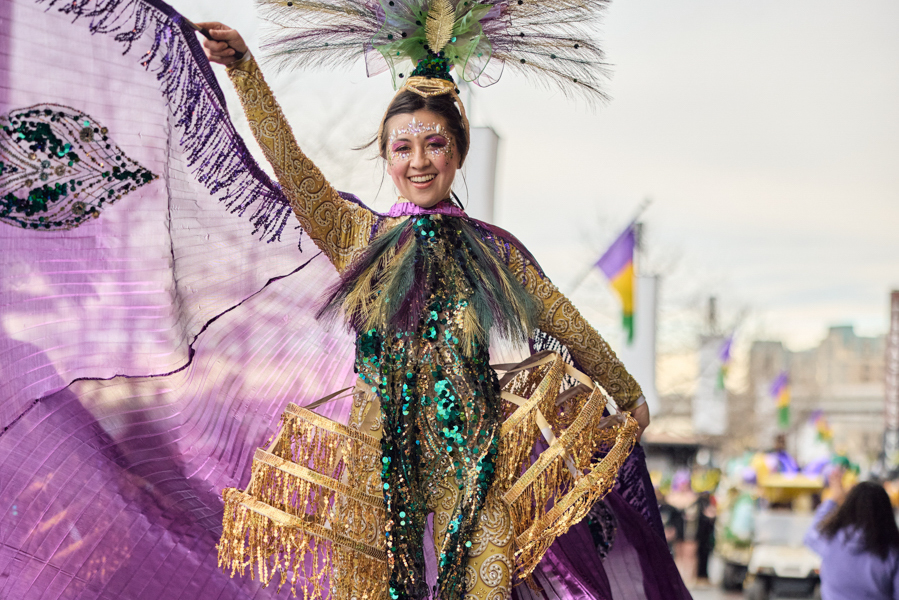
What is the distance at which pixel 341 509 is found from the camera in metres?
2.29

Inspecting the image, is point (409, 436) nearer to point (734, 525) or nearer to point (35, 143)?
point (35, 143)

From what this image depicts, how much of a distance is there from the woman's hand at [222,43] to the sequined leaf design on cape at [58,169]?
35 centimetres

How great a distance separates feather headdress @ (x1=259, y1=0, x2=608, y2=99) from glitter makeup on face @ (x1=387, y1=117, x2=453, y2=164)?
0.16m

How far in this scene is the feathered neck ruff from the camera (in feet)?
7.93

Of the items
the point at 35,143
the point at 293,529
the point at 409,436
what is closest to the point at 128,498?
the point at 293,529

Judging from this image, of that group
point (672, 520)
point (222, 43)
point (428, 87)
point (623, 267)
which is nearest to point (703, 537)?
point (672, 520)

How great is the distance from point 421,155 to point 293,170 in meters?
0.35

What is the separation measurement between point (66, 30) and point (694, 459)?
24.9m

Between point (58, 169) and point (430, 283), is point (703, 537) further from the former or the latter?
point (58, 169)

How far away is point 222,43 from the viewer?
2.40 metres

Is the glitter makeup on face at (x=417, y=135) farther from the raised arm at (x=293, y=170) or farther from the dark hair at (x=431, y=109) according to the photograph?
the raised arm at (x=293, y=170)

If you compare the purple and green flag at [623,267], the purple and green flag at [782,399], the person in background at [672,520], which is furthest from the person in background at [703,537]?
the purple and green flag at [782,399]

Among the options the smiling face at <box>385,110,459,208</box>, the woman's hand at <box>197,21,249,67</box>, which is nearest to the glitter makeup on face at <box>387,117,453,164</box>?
the smiling face at <box>385,110,459,208</box>

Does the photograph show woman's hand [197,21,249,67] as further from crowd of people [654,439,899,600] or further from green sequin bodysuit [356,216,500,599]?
crowd of people [654,439,899,600]
